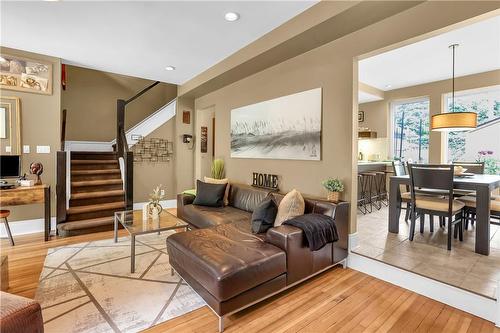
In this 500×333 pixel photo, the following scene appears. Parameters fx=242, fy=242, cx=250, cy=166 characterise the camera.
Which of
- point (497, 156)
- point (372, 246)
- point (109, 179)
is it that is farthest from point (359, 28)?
point (109, 179)


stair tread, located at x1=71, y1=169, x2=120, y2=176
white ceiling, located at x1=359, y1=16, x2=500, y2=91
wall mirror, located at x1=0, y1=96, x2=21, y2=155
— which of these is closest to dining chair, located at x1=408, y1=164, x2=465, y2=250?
white ceiling, located at x1=359, y1=16, x2=500, y2=91

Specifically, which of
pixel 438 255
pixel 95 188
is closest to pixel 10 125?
pixel 95 188

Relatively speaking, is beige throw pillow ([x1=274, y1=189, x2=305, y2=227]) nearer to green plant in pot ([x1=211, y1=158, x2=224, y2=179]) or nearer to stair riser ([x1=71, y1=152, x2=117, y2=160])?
green plant in pot ([x1=211, y1=158, x2=224, y2=179])

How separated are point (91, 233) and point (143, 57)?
10.2 ft

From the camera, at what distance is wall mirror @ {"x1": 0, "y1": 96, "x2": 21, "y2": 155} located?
3762mm

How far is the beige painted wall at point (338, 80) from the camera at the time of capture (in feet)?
7.36

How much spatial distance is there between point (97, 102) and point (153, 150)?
2125 millimetres

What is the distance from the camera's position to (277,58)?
11.7 feet

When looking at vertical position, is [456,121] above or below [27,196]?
above

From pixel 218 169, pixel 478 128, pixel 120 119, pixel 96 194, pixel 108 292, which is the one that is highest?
pixel 120 119

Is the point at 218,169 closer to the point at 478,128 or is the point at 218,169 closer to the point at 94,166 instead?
the point at 94,166

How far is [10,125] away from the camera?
381cm

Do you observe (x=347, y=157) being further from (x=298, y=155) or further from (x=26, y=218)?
(x=26, y=218)

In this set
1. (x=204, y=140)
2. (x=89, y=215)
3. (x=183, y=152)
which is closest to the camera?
(x=89, y=215)
